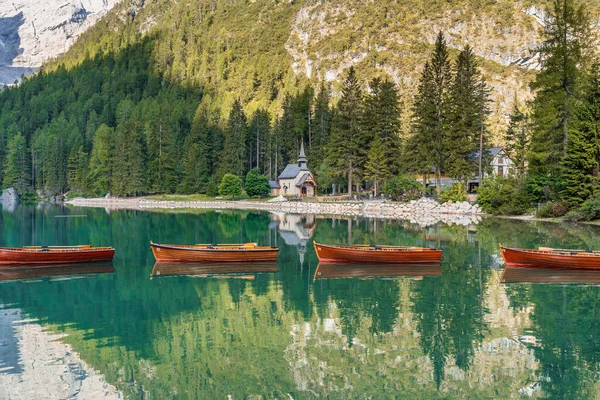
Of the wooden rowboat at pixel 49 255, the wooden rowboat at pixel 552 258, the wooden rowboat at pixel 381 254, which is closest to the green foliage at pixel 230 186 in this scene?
the wooden rowboat at pixel 49 255

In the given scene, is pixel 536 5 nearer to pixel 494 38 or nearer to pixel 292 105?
pixel 494 38

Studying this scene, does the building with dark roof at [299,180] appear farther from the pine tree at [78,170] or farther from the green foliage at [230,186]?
the pine tree at [78,170]

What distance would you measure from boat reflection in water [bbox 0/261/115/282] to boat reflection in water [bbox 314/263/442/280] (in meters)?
12.0

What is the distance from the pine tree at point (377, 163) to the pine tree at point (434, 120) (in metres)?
4.99

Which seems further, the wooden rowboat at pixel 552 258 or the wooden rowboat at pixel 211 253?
the wooden rowboat at pixel 211 253

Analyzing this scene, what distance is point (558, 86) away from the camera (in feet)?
173

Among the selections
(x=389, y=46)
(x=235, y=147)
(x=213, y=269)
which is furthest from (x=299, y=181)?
(x=389, y=46)

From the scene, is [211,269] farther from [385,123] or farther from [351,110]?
[351,110]

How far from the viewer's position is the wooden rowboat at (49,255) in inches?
1116

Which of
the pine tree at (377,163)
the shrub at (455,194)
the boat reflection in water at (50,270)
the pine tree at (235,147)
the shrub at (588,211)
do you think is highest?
the pine tree at (235,147)

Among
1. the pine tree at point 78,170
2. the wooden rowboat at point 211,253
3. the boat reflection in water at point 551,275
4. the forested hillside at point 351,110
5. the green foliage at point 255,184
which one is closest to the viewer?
the boat reflection in water at point 551,275

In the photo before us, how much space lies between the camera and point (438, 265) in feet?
93.6

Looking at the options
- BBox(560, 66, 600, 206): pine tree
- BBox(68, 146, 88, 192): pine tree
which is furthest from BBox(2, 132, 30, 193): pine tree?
BBox(560, 66, 600, 206): pine tree

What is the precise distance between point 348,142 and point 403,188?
14267 millimetres
